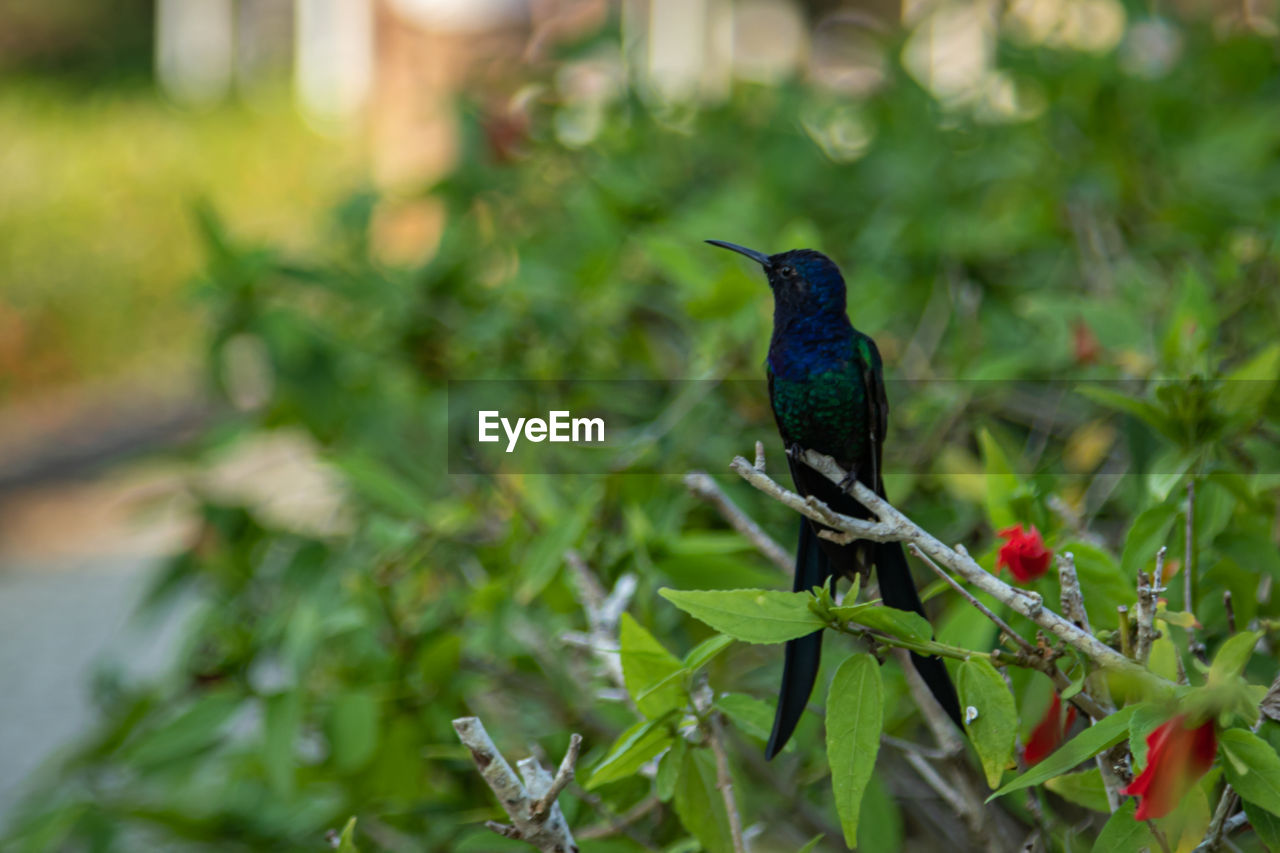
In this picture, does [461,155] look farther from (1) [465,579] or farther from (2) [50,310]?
(2) [50,310]

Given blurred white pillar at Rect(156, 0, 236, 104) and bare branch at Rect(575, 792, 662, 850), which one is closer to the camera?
bare branch at Rect(575, 792, 662, 850)

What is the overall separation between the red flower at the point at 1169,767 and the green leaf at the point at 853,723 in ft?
0.48

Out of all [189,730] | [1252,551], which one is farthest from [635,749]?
[189,730]

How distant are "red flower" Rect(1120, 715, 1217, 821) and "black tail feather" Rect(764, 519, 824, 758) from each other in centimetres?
19

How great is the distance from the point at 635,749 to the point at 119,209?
8453 millimetres

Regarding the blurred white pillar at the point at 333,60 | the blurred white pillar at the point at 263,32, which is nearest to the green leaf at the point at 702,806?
the blurred white pillar at the point at 333,60

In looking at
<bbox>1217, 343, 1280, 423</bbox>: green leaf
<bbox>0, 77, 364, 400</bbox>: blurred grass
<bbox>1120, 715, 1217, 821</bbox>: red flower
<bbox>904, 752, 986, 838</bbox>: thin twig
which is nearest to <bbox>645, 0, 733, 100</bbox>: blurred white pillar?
<bbox>0, 77, 364, 400</bbox>: blurred grass

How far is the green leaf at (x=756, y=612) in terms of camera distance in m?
0.68

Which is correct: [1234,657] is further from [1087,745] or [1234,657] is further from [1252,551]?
[1252,551]

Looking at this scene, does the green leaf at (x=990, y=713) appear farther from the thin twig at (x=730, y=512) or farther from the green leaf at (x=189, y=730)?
the green leaf at (x=189, y=730)

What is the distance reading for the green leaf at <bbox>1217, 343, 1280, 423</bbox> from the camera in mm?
891

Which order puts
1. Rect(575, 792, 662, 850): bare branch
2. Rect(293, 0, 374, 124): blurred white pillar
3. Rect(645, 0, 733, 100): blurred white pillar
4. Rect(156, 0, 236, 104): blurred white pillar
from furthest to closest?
Rect(156, 0, 236, 104): blurred white pillar
Rect(293, 0, 374, 124): blurred white pillar
Rect(645, 0, 733, 100): blurred white pillar
Rect(575, 792, 662, 850): bare branch

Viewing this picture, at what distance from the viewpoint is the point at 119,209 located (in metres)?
8.12

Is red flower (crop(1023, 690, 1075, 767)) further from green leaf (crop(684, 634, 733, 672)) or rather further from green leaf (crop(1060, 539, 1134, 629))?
green leaf (crop(684, 634, 733, 672))
